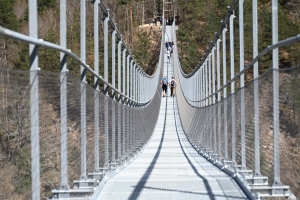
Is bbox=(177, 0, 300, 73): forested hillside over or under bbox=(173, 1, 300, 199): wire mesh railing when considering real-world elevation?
over

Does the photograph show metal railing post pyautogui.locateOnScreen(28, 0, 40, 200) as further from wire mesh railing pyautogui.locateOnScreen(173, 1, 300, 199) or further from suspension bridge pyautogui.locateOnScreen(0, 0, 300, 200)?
wire mesh railing pyautogui.locateOnScreen(173, 1, 300, 199)

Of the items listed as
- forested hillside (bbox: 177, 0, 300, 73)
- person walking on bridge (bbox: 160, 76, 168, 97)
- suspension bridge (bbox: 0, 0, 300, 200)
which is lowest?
suspension bridge (bbox: 0, 0, 300, 200)

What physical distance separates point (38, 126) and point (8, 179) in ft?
2.24

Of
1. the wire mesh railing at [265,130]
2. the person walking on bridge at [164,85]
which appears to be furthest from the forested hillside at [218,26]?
the wire mesh railing at [265,130]

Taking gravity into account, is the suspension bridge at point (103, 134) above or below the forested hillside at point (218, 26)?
below

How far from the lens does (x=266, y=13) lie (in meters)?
30.5

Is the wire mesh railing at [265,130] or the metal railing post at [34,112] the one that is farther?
the wire mesh railing at [265,130]

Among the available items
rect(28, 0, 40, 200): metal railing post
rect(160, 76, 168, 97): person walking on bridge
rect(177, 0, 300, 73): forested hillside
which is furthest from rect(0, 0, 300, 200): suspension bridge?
rect(160, 76, 168, 97): person walking on bridge

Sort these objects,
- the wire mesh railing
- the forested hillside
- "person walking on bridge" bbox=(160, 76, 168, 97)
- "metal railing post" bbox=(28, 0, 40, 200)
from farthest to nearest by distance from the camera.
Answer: "person walking on bridge" bbox=(160, 76, 168, 97)
the forested hillside
the wire mesh railing
"metal railing post" bbox=(28, 0, 40, 200)

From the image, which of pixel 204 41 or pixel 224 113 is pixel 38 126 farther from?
pixel 204 41

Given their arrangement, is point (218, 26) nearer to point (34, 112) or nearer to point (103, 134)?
point (103, 134)

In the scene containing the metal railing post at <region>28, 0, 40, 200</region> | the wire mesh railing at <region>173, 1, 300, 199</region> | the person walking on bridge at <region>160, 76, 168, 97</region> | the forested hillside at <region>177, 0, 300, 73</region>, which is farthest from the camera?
the person walking on bridge at <region>160, 76, 168, 97</region>

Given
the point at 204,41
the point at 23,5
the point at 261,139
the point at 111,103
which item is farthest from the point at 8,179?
the point at 204,41

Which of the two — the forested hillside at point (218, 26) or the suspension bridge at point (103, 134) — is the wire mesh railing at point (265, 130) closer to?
the suspension bridge at point (103, 134)
